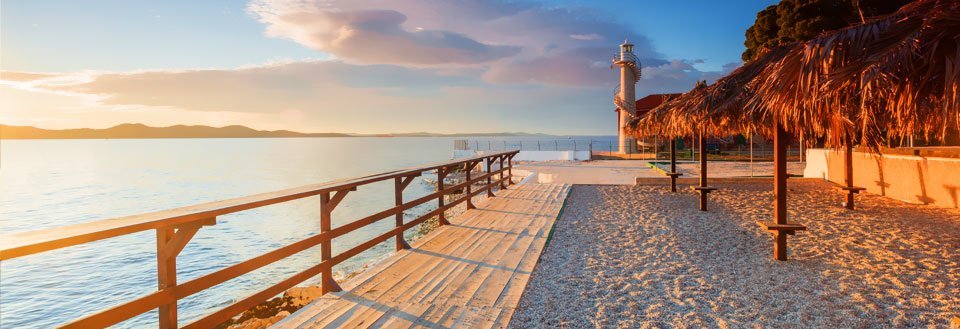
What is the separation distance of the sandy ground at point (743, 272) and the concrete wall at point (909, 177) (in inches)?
24.1

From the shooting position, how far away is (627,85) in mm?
36625

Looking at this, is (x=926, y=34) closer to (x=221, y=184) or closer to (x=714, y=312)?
(x=714, y=312)

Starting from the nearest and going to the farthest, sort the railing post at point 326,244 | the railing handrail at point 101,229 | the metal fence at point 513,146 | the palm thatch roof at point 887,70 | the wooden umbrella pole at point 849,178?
1. the railing handrail at point 101,229
2. the palm thatch roof at point 887,70
3. the railing post at point 326,244
4. the wooden umbrella pole at point 849,178
5. the metal fence at point 513,146

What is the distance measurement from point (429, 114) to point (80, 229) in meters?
77.1

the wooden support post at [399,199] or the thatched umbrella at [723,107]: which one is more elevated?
the thatched umbrella at [723,107]

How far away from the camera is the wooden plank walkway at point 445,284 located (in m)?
3.47

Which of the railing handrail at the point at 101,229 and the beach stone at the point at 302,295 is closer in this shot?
the railing handrail at the point at 101,229

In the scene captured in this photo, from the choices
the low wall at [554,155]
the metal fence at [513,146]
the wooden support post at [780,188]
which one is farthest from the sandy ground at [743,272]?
the metal fence at [513,146]

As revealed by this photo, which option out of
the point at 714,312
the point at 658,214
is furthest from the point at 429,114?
the point at 714,312

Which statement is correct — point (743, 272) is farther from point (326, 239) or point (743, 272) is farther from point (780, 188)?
point (326, 239)

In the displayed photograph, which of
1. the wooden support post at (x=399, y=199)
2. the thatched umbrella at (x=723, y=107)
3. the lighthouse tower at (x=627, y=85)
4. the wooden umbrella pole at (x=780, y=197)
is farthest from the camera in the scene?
the lighthouse tower at (x=627, y=85)

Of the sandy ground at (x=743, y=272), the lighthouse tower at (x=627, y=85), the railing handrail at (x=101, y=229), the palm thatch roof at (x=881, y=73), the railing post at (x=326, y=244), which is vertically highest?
the lighthouse tower at (x=627, y=85)

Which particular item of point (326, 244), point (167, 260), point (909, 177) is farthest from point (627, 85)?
point (167, 260)

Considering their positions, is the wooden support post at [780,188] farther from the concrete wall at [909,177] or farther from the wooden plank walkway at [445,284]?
the concrete wall at [909,177]
